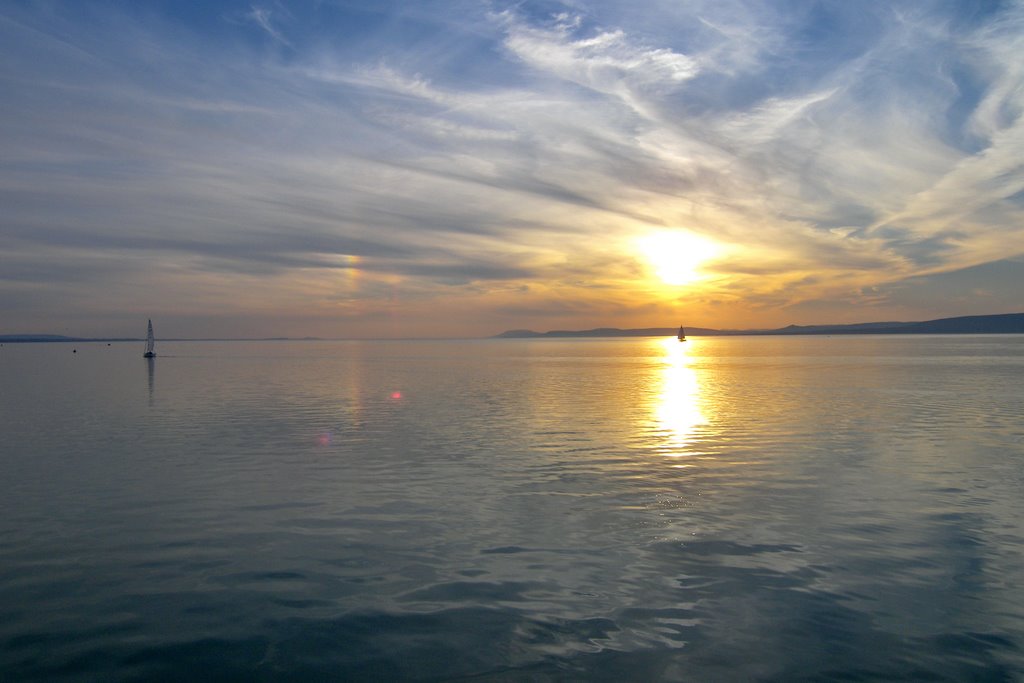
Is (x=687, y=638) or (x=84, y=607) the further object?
(x=84, y=607)

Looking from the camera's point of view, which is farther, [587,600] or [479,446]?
[479,446]

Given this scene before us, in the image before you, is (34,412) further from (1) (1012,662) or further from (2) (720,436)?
(1) (1012,662)

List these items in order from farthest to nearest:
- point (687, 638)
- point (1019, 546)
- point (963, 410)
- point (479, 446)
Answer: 1. point (963, 410)
2. point (479, 446)
3. point (1019, 546)
4. point (687, 638)

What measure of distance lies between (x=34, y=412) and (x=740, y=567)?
5092 cm

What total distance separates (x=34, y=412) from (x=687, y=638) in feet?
170

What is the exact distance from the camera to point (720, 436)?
121ft

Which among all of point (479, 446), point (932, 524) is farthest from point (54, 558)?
point (932, 524)

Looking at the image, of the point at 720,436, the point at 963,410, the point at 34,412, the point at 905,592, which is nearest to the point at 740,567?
the point at 905,592

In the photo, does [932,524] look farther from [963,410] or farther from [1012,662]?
[963,410]

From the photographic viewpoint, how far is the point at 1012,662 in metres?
11.5

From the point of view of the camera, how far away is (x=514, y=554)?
56.7 ft

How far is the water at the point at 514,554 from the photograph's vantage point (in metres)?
11.9

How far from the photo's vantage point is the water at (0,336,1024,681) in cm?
1195

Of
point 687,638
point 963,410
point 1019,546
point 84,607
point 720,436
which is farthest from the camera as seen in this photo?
point 963,410
